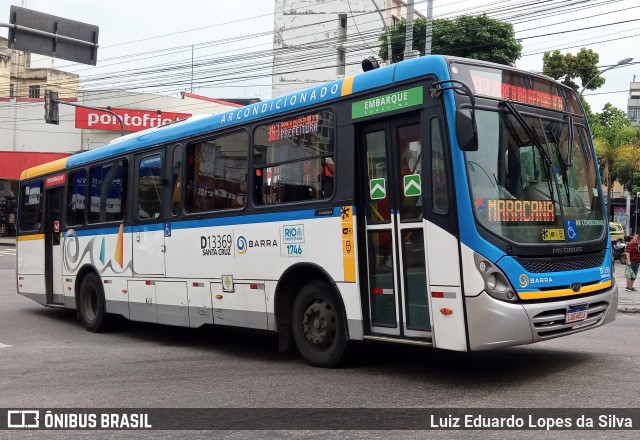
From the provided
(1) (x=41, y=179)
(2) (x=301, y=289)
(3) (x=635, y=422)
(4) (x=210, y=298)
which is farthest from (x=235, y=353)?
(1) (x=41, y=179)

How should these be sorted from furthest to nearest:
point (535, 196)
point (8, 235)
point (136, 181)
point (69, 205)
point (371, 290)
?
1. point (8, 235)
2. point (69, 205)
3. point (136, 181)
4. point (371, 290)
5. point (535, 196)

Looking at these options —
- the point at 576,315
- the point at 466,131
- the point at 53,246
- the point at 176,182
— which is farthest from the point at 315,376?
the point at 53,246

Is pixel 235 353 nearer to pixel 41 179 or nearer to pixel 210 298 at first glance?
pixel 210 298

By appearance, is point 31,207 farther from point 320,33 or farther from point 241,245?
point 320,33

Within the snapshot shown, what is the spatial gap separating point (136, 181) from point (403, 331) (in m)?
5.85

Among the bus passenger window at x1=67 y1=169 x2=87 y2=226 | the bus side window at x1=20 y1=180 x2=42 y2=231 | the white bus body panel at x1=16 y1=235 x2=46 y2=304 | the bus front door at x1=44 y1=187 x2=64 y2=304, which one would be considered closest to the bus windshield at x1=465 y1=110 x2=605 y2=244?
the bus passenger window at x1=67 y1=169 x2=87 y2=226

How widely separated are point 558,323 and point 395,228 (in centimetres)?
174

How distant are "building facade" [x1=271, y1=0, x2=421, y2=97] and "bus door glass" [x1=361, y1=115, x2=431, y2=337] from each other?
5285cm

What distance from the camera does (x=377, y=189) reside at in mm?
7578

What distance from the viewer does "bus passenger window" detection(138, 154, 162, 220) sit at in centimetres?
1096

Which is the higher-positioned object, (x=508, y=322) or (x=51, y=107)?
(x=51, y=107)

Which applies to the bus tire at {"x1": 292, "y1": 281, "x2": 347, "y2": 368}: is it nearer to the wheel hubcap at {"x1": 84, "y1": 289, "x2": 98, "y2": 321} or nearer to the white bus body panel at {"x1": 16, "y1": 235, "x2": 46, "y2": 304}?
the wheel hubcap at {"x1": 84, "y1": 289, "x2": 98, "y2": 321}

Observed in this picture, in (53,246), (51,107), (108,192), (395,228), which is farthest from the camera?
(51,107)

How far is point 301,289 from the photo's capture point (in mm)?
8516
